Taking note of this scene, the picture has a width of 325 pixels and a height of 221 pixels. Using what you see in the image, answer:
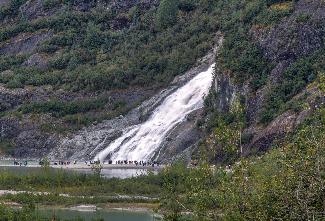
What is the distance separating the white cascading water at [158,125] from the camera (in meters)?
122

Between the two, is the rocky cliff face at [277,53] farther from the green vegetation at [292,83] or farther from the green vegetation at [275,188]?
the green vegetation at [275,188]

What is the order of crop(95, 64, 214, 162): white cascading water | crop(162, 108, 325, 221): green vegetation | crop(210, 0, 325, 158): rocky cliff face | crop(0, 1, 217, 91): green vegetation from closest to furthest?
crop(162, 108, 325, 221): green vegetation, crop(210, 0, 325, 158): rocky cliff face, crop(95, 64, 214, 162): white cascading water, crop(0, 1, 217, 91): green vegetation

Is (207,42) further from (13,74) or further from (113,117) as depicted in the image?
(13,74)

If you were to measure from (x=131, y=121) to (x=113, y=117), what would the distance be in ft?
18.0

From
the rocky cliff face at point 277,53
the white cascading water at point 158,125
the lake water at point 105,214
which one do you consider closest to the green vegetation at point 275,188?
the lake water at point 105,214

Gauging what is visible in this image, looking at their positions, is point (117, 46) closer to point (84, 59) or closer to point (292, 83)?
point (84, 59)

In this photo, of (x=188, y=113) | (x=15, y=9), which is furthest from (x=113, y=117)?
(x=15, y=9)

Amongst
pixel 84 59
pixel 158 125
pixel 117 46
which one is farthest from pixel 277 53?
pixel 84 59

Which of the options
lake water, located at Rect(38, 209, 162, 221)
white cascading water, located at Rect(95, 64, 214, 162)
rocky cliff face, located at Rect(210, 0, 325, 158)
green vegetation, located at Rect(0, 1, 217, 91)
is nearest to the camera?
lake water, located at Rect(38, 209, 162, 221)

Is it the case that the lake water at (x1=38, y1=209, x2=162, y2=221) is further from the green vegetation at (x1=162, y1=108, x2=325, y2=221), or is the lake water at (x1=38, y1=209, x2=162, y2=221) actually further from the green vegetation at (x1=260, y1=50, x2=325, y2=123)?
the green vegetation at (x1=162, y1=108, x2=325, y2=221)

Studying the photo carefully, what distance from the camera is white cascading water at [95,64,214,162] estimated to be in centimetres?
12156

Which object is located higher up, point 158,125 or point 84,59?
point 84,59

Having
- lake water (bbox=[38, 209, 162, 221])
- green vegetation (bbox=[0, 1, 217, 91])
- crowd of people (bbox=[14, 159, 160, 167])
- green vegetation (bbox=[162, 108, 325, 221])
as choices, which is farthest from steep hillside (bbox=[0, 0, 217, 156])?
green vegetation (bbox=[162, 108, 325, 221])

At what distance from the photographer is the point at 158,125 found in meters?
126
